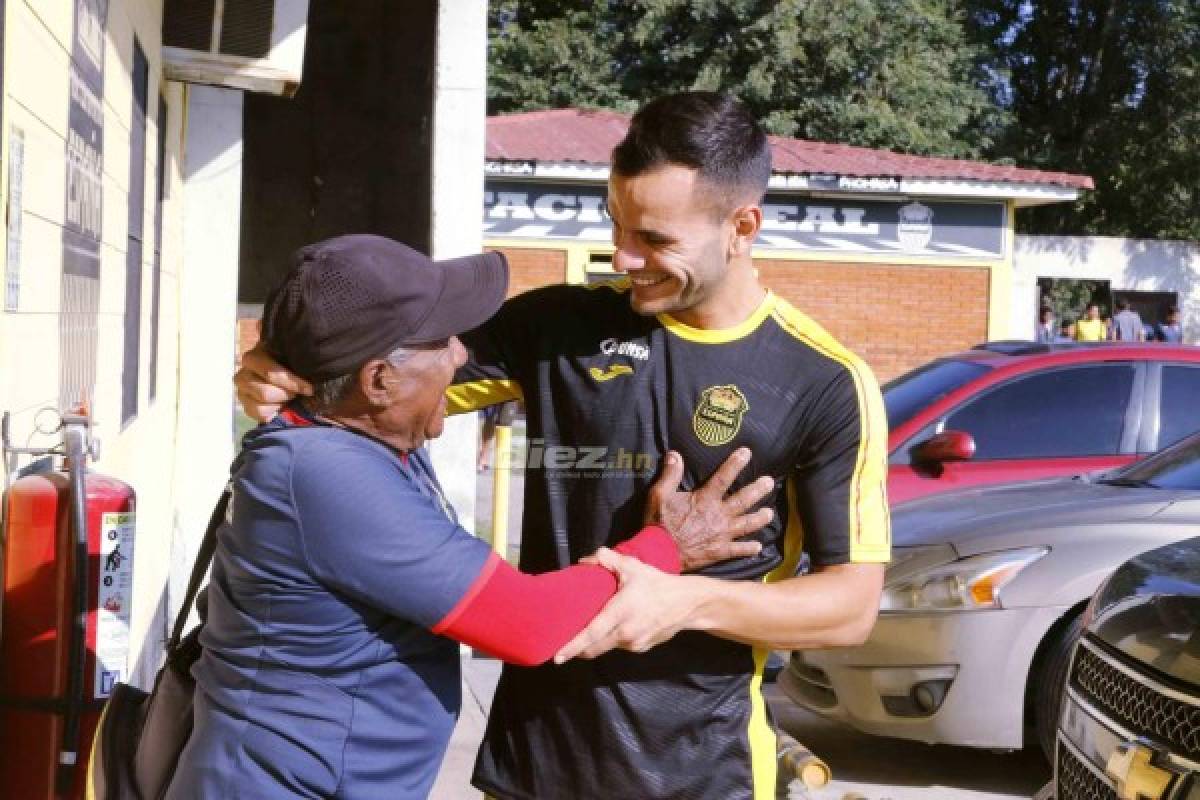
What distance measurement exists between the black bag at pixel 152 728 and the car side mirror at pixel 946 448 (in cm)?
568

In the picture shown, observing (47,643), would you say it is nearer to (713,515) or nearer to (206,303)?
(713,515)

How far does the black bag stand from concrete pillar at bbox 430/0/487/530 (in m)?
5.83

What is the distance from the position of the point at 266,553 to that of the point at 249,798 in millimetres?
343

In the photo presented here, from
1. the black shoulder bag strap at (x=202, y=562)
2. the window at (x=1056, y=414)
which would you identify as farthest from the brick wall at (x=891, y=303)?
the black shoulder bag strap at (x=202, y=562)

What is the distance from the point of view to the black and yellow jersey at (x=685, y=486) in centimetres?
274

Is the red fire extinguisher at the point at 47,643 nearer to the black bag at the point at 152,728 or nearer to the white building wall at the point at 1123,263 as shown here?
the black bag at the point at 152,728

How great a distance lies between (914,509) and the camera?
6949 millimetres

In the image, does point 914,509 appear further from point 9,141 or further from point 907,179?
point 907,179

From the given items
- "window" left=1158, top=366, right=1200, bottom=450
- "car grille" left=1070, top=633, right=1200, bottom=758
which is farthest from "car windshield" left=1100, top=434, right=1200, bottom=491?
"car grille" left=1070, top=633, right=1200, bottom=758

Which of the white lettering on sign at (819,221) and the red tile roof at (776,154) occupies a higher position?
the red tile roof at (776,154)

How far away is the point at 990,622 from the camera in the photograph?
19.8ft

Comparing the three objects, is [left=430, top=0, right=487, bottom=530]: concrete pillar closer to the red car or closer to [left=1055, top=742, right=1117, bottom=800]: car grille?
the red car

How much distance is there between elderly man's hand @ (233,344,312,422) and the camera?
7.70ft

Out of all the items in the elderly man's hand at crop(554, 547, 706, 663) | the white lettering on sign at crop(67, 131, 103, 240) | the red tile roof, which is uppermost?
the red tile roof
